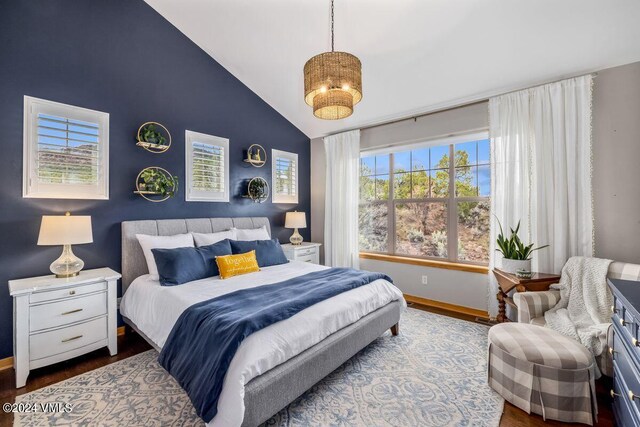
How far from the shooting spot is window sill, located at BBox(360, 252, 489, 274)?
11.4ft

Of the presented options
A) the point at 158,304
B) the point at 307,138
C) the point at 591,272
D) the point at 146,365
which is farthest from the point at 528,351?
the point at 307,138

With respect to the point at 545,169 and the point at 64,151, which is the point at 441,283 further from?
the point at 64,151

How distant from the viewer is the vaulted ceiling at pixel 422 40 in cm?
242

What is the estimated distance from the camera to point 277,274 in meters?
2.91

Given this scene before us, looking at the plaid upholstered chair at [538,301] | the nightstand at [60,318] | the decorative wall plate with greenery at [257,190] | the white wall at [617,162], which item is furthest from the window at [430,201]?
the nightstand at [60,318]

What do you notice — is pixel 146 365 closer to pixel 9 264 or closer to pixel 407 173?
pixel 9 264

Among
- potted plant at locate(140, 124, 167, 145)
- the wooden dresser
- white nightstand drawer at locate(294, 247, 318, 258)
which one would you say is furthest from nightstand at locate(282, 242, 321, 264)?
the wooden dresser

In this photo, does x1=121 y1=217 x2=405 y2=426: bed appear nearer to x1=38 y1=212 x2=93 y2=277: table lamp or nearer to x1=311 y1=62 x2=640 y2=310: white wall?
x1=38 y1=212 x2=93 y2=277: table lamp

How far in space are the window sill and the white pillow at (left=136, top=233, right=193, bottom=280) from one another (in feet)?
8.94

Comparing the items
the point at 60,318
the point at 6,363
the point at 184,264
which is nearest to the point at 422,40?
the point at 184,264

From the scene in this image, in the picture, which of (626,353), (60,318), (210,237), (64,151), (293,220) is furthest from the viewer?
(293,220)

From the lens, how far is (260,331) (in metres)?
1.67

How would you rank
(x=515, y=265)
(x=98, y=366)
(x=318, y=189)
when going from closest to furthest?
(x=98, y=366) < (x=515, y=265) < (x=318, y=189)

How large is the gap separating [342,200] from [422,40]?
2458mm
